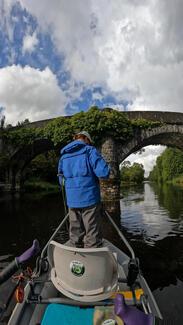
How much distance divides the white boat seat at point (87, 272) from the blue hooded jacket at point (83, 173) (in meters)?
0.93

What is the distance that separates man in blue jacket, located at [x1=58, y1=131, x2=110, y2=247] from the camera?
10.4 feet

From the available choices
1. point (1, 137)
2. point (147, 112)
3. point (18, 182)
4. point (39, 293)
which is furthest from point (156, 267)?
point (18, 182)

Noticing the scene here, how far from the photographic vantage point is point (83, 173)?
3.17 metres

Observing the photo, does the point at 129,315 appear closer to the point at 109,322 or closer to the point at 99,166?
the point at 109,322

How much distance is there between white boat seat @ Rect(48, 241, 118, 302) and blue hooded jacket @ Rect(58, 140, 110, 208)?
0.93m

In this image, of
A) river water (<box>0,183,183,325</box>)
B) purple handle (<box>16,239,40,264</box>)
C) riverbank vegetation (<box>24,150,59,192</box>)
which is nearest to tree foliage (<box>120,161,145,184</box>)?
riverbank vegetation (<box>24,150,59,192</box>)

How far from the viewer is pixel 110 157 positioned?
53.9 ft

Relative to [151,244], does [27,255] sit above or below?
above

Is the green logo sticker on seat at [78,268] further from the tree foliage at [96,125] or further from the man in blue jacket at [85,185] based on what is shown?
the tree foliage at [96,125]

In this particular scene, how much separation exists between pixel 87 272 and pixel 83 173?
50.0 inches

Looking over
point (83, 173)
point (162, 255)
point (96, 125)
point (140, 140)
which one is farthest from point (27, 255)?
point (140, 140)

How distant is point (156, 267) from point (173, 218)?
18.6ft

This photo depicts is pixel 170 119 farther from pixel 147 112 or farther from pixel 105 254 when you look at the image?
pixel 105 254

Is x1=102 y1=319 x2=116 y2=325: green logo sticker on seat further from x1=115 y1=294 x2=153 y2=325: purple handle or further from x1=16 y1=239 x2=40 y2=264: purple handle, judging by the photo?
x1=16 y1=239 x2=40 y2=264: purple handle
